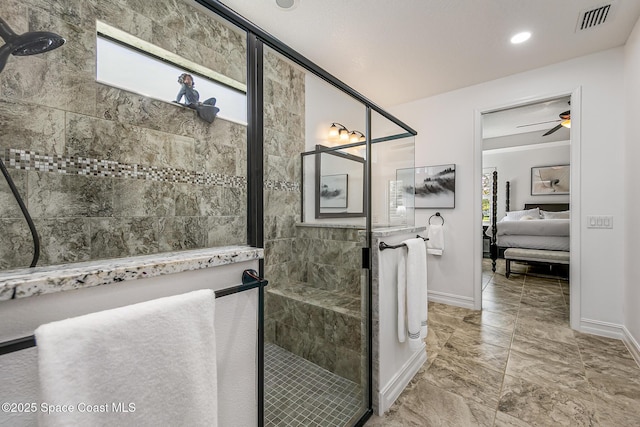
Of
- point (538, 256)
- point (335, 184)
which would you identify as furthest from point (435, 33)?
point (538, 256)

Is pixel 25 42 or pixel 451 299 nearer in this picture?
pixel 25 42

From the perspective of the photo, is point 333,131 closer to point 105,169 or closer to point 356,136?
point 356,136

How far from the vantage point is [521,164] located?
639 cm

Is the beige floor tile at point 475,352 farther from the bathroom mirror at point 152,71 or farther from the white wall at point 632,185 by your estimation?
the bathroom mirror at point 152,71

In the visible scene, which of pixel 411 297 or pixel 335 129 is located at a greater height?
pixel 335 129

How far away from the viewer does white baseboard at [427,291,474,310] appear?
3.08 meters

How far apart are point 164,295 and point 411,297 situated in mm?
1456

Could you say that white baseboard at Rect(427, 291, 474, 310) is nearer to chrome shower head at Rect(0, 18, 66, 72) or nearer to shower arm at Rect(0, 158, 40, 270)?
shower arm at Rect(0, 158, 40, 270)

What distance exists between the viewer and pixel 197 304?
25.1 inches

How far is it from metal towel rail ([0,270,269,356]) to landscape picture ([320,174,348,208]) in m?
1.61

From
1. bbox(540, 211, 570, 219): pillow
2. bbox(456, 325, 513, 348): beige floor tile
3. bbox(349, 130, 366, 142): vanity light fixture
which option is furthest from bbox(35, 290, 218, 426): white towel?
bbox(540, 211, 570, 219): pillow

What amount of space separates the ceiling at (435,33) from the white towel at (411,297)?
1.73 m

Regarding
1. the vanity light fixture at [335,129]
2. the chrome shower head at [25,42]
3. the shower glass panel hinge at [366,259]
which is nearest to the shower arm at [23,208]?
the chrome shower head at [25,42]

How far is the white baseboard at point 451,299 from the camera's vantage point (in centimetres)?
308
